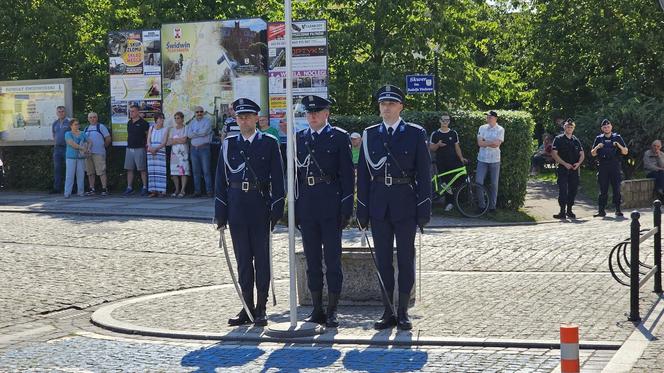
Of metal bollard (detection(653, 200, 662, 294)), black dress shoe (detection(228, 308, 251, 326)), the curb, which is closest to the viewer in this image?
the curb

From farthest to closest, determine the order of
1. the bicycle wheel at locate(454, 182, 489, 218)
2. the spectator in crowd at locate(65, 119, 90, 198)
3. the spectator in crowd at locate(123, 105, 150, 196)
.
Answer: the spectator in crowd at locate(123, 105, 150, 196)
the spectator in crowd at locate(65, 119, 90, 198)
the bicycle wheel at locate(454, 182, 489, 218)

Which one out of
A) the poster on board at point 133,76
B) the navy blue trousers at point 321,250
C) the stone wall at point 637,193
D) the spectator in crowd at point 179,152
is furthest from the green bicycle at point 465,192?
the navy blue trousers at point 321,250

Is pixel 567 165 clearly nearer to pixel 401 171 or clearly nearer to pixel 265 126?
pixel 265 126

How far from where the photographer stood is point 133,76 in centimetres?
2588

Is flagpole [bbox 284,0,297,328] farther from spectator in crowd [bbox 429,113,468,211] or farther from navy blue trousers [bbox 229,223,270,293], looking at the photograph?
spectator in crowd [bbox 429,113,468,211]

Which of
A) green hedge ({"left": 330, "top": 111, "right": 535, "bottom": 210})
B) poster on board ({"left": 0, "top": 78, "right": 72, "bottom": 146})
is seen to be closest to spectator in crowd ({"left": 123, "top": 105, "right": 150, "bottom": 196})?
poster on board ({"left": 0, "top": 78, "right": 72, "bottom": 146})

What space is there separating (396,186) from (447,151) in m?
11.5

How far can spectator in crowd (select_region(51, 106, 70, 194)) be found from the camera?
84.1 feet

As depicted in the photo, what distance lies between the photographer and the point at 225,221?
1096 cm

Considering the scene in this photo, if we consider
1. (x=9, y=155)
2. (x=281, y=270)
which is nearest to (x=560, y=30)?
(x=9, y=155)

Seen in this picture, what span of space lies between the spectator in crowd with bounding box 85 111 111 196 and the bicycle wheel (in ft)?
27.3

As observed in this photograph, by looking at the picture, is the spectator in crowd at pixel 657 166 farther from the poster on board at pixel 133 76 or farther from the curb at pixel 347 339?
the curb at pixel 347 339

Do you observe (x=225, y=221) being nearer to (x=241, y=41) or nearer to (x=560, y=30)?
(x=241, y=41)

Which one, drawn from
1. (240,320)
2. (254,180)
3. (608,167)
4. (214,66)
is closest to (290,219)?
(254,180)
